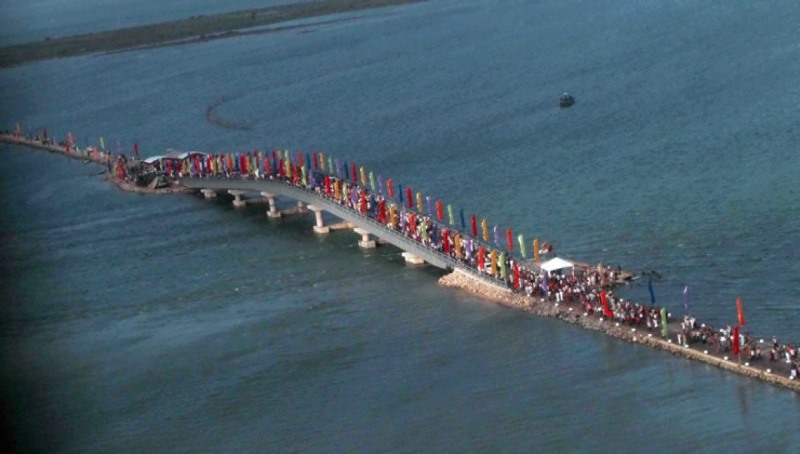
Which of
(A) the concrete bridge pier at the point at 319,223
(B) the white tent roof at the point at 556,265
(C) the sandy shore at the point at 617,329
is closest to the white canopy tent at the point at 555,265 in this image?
(B) the white tent roof at the point at 556,265

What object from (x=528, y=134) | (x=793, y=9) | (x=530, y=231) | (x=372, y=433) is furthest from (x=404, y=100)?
(x=372, y=433)

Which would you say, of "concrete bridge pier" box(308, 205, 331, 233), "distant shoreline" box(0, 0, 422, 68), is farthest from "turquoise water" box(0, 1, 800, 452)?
"distant shoreline" box(0, 0, 422, 68)

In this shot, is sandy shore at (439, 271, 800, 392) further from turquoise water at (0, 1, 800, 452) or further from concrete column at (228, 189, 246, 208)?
concrete column at (228, 189, 246, 208)

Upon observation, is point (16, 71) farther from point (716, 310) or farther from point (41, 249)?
point (716, 310)

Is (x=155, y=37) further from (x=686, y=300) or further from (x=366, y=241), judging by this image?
(x=686, y=300)

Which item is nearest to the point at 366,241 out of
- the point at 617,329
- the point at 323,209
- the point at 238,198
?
the point at 323,209

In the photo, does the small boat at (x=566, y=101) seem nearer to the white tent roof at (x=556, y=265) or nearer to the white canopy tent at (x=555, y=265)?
the white canopy tent at (x=555, y=265)

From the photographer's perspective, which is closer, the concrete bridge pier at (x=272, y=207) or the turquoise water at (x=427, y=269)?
the turquoise water at (x=427, y=269)
